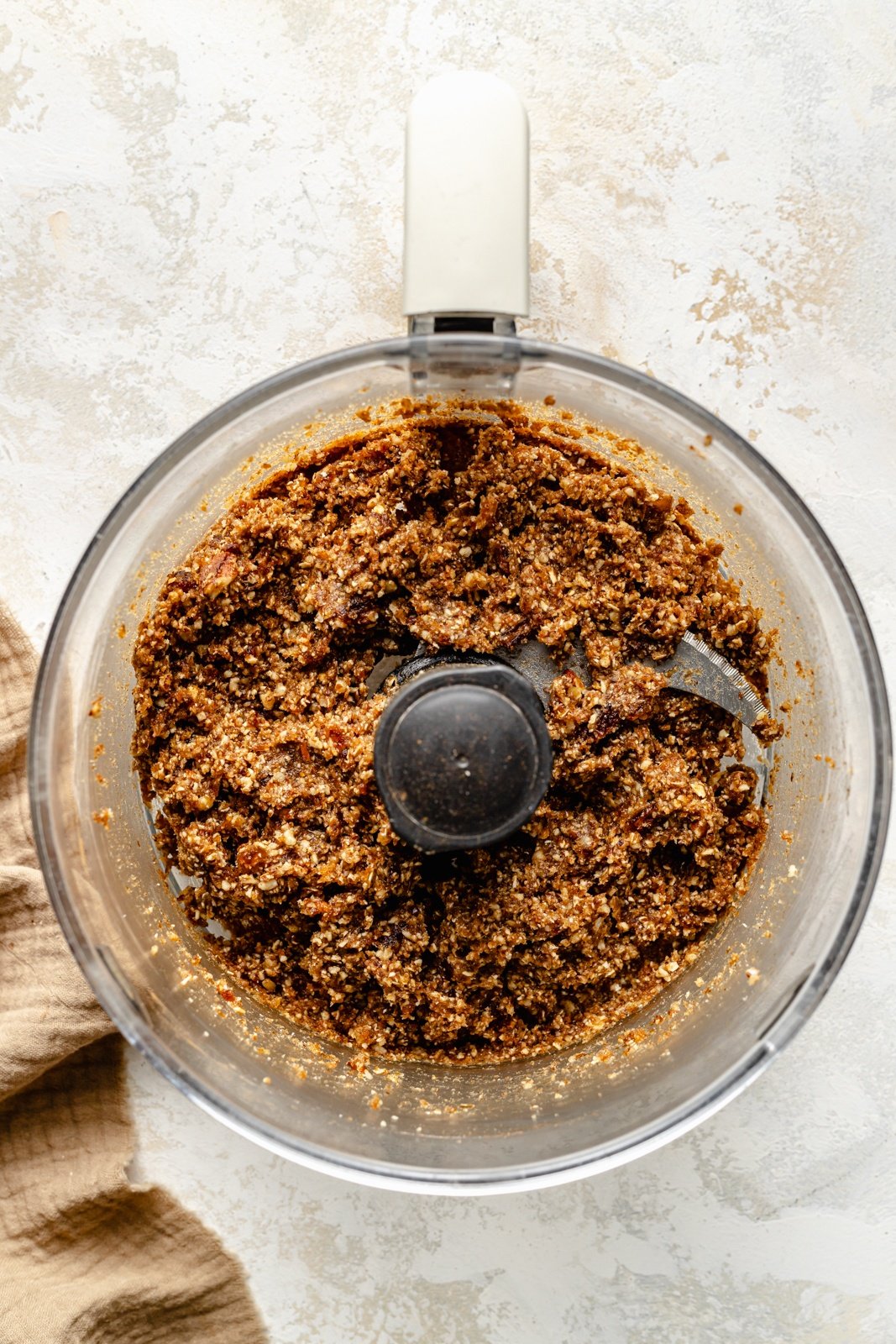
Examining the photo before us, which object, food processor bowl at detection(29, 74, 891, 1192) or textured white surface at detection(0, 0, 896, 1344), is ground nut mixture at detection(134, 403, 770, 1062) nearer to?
food processor bowl at detection(29, 74, 891, 1192)

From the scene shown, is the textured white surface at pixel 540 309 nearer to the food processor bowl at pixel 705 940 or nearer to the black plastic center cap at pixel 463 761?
the food processor bowl at pixel 705 940

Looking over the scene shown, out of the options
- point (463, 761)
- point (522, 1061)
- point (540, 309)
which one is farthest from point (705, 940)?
point (540, 309)

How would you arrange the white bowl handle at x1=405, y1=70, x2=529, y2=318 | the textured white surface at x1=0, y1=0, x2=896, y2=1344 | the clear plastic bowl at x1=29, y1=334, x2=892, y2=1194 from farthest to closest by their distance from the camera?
the textured white surface at x1=0, y1=0, x2=896, y2=1344, the clear plastic bowl at x1=29, y1=334, x2=892, y2=1194, the white bowl handle at x1=405, y1=70, x2=529, y2=318

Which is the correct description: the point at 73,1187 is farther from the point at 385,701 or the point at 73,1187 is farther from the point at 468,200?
the point at 468,200

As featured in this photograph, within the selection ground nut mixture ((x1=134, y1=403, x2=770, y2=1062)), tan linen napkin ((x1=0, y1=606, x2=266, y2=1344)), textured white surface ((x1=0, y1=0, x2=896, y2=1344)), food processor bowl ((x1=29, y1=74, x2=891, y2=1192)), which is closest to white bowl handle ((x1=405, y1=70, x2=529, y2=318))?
food processor bowl ((x1=29, y1=74, x2=891, y2=1192))

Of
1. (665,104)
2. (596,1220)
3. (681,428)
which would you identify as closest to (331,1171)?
(596,1220)

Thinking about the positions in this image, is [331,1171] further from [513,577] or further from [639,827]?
[513,577]
